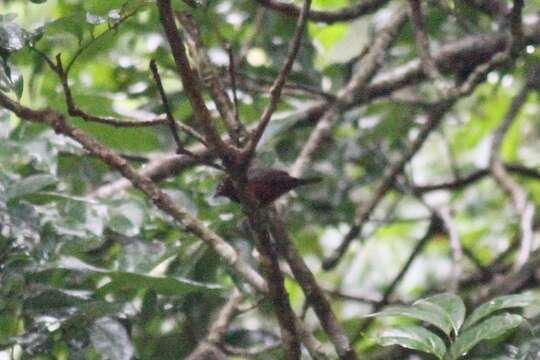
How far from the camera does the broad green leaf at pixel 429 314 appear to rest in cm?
123

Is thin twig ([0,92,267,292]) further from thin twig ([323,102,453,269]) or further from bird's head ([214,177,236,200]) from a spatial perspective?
thin twig ([323,102,453,269])

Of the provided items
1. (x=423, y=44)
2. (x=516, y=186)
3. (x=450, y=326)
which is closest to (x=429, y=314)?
(x=450, y=326)

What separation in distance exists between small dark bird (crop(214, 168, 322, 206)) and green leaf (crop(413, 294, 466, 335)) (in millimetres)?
307

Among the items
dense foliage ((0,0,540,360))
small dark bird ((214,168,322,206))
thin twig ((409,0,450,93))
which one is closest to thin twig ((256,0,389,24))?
dense foliage ((0,0,540,360))

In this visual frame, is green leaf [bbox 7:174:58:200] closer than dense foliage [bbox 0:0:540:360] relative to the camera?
No

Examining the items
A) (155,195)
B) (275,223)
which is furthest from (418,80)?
(155,195)

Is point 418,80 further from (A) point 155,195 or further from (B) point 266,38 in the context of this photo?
(A) point 155,195

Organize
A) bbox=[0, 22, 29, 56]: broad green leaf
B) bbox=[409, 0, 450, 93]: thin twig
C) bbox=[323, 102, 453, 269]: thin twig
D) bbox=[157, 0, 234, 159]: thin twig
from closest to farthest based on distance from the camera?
bbox=[157, 0, 234, 159]: thin twig, bbox=[0, 22, 29, 56]: broad green leaf, bbox=[409, 0, 450, 93]: thin twig, bbox=[323, 102, 453, 269]: thin twig

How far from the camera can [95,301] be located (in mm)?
1494

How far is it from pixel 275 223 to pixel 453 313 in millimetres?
372

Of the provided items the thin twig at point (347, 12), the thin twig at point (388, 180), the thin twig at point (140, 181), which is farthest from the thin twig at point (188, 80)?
the thin twig at point (388, 180)

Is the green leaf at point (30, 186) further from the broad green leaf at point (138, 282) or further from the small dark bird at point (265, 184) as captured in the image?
the small dark bird at point (265, 184)

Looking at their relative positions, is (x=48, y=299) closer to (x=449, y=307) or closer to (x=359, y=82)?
(x=449, y=307)

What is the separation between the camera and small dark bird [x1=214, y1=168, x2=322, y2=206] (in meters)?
1.52
